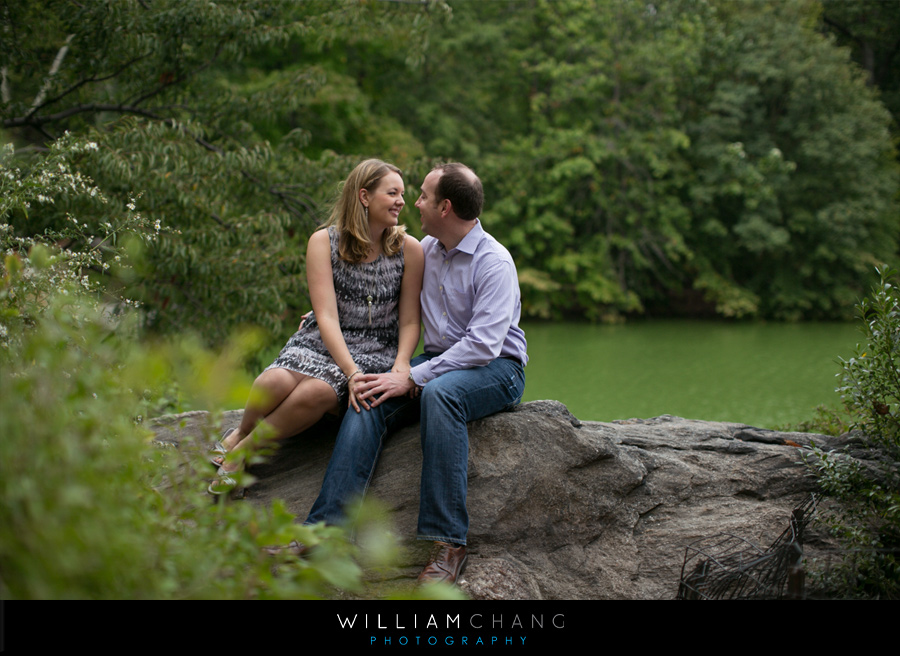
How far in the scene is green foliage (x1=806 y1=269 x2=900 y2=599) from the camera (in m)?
2.56

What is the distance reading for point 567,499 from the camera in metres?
2.90

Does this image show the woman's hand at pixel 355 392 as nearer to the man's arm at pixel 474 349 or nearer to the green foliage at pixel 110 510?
the man's arm at pixel 474 349

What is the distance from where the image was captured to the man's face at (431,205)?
2975 mm

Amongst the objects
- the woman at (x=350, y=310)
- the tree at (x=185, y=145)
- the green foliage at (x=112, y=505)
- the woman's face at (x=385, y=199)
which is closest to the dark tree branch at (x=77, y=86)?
the tree at (x=185, y=145)

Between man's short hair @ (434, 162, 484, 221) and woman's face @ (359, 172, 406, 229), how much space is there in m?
0.18

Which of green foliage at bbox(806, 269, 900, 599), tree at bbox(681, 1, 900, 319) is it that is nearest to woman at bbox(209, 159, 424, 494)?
green foliage at bbox(806, 269, 900, 599)

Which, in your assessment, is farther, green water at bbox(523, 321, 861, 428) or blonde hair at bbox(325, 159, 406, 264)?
green water at bbox(523, 321, 861, 428)

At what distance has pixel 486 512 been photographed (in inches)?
109

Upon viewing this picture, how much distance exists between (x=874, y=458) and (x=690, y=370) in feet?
25.9

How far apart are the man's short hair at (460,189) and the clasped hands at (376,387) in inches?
28.3

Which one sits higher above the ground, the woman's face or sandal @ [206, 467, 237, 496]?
the woman's face

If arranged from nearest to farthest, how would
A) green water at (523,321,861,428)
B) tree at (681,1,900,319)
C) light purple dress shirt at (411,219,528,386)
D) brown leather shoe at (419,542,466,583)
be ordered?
brown leather shoe at (419,542,466,583), light purple dress shirt at (411,219,528,386), green water at (523,321,861,428), tree at (681,1,900,319)

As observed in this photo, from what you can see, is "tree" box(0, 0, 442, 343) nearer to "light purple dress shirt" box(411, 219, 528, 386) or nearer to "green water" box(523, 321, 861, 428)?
"light purple dress shirt" box(411, 219, 528, 386)

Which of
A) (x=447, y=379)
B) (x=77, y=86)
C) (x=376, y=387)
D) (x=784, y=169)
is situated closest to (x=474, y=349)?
(x=447, y=379)
